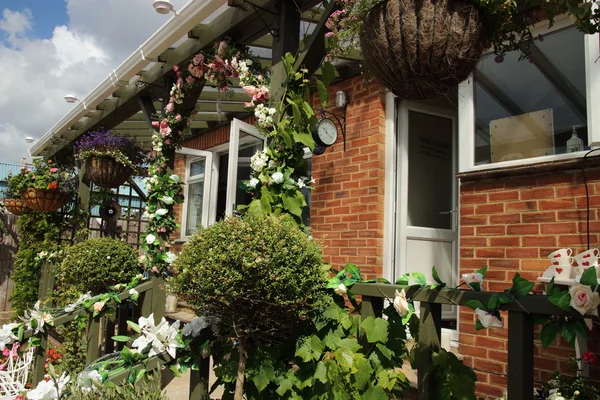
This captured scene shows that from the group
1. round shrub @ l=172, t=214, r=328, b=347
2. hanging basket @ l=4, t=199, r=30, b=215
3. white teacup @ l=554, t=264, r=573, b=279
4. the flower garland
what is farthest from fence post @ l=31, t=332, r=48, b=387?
hanging basket @ l=4, t=199, r=30, b=215

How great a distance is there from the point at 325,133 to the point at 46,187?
434cm

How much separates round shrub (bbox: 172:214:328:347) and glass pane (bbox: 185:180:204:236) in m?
4.89

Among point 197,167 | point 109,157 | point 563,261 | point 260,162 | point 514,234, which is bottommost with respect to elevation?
point 563,261

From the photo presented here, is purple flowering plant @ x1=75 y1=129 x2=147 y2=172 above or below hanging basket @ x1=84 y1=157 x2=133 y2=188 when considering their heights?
above

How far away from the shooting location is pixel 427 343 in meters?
1.79

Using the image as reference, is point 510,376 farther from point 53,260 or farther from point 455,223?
point 53,260

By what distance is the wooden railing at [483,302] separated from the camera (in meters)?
1.47

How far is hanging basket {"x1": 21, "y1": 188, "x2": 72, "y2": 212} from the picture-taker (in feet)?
20.1

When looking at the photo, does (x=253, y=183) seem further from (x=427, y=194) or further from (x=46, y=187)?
(x=46, y=187)

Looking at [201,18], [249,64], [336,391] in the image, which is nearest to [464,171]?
[249,64]

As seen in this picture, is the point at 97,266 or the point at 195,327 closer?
the point at 195,327

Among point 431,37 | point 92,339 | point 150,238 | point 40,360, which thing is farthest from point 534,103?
point 40,360

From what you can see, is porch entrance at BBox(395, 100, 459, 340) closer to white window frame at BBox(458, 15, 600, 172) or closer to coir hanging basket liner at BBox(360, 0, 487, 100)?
white window frame at BBox(458, 15, 600, 172)

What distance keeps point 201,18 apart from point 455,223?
111 inches
